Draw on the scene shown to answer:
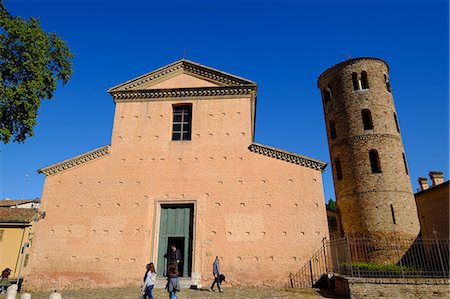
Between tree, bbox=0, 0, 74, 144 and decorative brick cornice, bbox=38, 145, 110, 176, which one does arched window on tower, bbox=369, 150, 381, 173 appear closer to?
decorative brick cornice, bbox=38, 145, 110, 176

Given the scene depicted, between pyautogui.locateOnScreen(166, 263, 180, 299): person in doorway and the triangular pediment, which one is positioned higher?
the triangular pediment

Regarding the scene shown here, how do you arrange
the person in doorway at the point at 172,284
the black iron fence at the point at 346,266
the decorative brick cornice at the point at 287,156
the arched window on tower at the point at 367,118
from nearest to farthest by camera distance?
the person in doorway at the point at 172,284 < the black iron fence at the point at 346,266 < the decorative brick cornice at the point at 287,156 < the arched window on tower at the point at 367,118

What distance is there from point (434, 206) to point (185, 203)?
20.6 metres

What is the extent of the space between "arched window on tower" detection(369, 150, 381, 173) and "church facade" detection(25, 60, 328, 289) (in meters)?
9.25

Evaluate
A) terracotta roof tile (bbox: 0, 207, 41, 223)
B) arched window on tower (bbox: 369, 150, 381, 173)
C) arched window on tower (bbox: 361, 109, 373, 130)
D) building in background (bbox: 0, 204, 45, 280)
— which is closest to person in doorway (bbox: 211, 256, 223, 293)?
arched window on tower (bbox: 369, 150, 381, 173)

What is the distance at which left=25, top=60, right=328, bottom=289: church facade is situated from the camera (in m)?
11.7

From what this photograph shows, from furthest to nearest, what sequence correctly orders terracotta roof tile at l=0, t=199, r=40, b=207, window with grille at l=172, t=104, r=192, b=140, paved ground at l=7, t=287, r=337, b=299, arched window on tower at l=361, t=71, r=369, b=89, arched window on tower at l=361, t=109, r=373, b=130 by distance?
1. terracotta roof tile at l=0, t=199, r=40, b=207
2. arched window on tower at l=361, t=71, r=369, b=89
3. arched window on tower at l=361, t=109, r=373, b=130
4. window with grille at l=172, t=104, r=192, b=140
5. paved ground at l=7, t=287, r=337, b=299

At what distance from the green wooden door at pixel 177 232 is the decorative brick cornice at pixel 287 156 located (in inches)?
149

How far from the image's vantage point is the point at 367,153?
66.2ft

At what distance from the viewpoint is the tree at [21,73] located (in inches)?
448

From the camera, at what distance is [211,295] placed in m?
9.89

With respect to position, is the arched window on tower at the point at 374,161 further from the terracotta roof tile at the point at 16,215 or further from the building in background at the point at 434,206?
the terracotta roof tile at the point at 16,215

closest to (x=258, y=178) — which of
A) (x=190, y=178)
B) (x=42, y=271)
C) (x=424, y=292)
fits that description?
(x=190, y=178)

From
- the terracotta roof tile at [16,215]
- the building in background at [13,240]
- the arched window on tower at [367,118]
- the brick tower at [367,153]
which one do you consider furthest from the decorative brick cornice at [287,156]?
the terracotta roof tile at [16,215]
